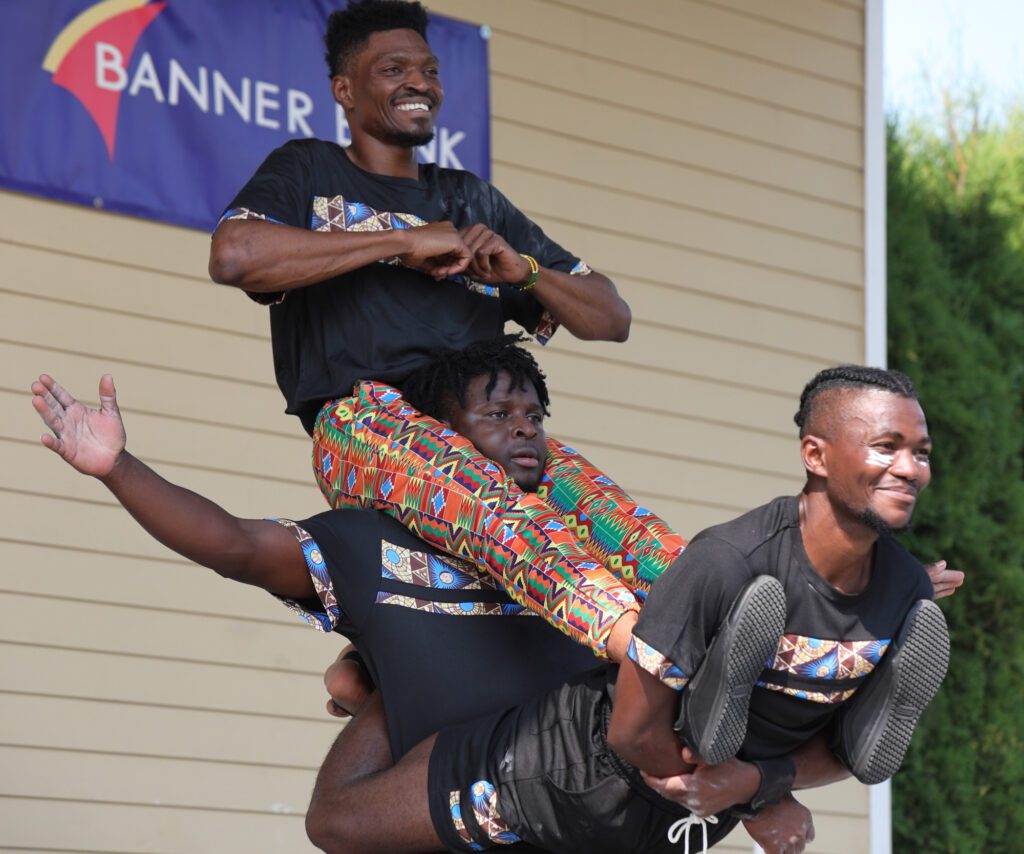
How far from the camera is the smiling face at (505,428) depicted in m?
3.75

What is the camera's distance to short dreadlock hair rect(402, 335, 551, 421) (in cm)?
379

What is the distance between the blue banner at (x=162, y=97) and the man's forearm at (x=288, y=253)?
2042mm

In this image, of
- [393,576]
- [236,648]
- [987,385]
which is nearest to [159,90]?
[236,648]

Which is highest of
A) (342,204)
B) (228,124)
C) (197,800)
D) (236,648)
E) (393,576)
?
(228,124)

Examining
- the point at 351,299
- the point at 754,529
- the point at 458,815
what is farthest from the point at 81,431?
the point at 754,529

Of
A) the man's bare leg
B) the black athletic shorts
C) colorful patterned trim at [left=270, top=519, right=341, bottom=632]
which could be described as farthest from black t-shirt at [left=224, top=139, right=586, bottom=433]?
the black athletic shorts

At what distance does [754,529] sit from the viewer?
3.16 m

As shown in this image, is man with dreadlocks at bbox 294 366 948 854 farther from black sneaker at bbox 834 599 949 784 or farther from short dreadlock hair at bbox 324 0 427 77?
short dreadlock hair at bbox 324 0 427 77

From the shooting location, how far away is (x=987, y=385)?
8.41m

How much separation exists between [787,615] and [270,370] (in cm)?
299

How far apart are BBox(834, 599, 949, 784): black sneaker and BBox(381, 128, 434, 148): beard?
152cm

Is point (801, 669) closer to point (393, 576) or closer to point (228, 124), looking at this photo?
point (393, 576)

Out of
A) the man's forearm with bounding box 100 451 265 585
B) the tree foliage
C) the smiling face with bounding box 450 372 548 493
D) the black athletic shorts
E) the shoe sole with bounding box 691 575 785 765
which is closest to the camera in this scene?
the shoe sole with bounding box 691 575 785 765

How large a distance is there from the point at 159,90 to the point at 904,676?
348 cm
